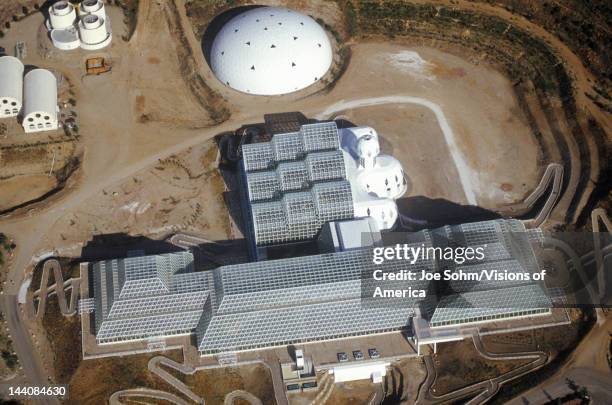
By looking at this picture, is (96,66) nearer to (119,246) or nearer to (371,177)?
(119,246)

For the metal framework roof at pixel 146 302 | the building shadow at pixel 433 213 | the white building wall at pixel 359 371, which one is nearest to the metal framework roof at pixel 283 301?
the metal framework roof at pixel 146 302

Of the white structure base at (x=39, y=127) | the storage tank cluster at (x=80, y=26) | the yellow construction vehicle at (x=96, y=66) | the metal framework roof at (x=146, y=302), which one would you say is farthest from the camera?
the storage tank cluster at (x=80, y=26)

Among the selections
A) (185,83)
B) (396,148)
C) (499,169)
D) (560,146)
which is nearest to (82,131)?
(185,83)

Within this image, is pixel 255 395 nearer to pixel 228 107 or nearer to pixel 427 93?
pixel 228 107

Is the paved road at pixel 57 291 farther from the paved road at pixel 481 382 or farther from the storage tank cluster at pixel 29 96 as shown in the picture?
the paved road at pixel 481 382

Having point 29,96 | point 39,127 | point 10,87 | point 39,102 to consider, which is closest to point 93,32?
point 29,96
